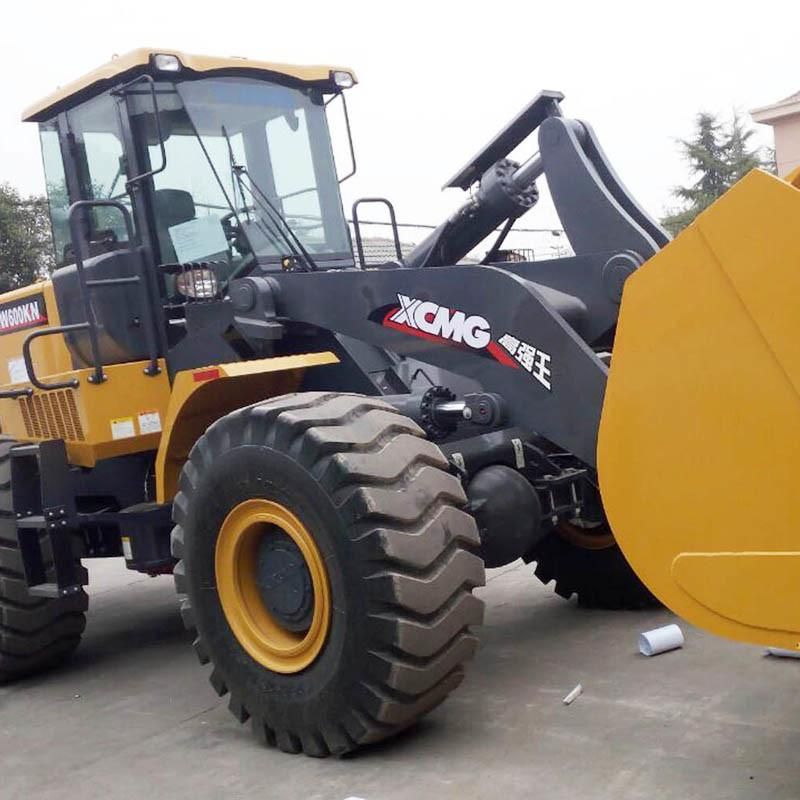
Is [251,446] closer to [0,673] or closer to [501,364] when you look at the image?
[501,364]

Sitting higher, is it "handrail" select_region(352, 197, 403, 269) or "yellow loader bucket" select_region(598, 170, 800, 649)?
"handrail" select_region(352, 197, 403, 269)

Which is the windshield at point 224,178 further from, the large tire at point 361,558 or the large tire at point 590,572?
the large tire at point 590,572

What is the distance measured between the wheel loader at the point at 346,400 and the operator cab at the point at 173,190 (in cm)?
2

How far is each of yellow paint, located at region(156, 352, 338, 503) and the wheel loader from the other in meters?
0.02

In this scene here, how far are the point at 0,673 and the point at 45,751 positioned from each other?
1278 mm

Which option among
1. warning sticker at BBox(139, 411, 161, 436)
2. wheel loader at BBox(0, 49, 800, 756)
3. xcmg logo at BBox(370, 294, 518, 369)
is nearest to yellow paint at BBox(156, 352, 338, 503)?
wheel loader at BBox(0, 49, 800, 756)

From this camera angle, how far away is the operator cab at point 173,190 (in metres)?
5.34

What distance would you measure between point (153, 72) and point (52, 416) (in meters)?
1.89

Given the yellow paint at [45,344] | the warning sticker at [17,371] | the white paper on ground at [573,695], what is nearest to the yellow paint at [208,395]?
the yellow paint at [45,344]

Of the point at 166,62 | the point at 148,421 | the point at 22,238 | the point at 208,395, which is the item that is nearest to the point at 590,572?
the point at 208,395

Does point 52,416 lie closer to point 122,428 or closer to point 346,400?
point 122,428

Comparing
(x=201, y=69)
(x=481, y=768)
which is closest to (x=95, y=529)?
(x=201, y=69)

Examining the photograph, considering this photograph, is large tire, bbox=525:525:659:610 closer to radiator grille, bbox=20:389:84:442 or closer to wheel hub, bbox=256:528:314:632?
wheel hub, bbox=256:528:314:632

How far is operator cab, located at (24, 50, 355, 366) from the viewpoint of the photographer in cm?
534
